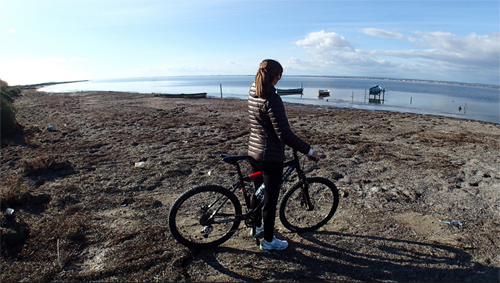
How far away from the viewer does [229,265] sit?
3033mm

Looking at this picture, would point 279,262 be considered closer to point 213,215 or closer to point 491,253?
point 213,215

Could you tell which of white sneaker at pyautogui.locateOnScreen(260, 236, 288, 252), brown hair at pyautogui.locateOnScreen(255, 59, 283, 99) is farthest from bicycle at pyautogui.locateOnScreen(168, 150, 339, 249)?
brown hair at pyautogui.locateOnScreen(255, 59, 283, 99)

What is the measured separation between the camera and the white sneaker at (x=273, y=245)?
3258 mm

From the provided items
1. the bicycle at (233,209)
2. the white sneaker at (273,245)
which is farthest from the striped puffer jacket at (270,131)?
the white sneaker at (273,245)

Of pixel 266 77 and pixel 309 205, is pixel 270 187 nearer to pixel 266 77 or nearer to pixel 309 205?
pixel 309 205

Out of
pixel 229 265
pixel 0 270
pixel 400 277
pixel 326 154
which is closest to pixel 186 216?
pixel 229 265

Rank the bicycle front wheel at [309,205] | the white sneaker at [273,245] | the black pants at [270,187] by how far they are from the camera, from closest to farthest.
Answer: the black pants at [270,187], the white sneaker at [273,245], the bicycle front wheel at [309,205]

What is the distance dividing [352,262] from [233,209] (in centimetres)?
140

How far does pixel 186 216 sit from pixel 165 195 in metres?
1.50

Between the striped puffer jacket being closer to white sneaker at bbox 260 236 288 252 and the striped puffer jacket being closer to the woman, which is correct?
the woman

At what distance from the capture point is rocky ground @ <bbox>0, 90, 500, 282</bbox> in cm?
295

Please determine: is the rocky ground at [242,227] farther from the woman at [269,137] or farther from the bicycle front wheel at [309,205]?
the woman at [269,137]

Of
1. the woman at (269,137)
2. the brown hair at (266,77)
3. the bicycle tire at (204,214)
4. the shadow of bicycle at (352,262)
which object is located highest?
the brown hair at (266,77)

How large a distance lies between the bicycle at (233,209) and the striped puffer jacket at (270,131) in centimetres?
20
